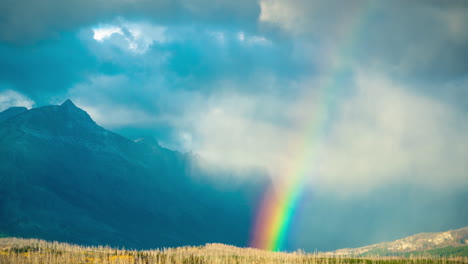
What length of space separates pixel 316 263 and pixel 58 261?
43.7 metres

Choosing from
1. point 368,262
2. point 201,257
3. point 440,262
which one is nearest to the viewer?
point 440,262

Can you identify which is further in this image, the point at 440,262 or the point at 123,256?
the point at 123,256

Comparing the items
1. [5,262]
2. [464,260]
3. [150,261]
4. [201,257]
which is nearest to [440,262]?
[464,260]

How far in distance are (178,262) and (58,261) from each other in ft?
65.3

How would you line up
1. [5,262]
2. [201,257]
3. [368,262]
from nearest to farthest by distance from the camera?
[5,262] < [368,262] < [201,257]

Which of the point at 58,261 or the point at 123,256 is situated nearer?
the point at 58,261

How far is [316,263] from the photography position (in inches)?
3068

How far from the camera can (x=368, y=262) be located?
74562mm

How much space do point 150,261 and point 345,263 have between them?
33971 millimetres

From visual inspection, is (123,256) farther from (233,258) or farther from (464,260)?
(464,260)

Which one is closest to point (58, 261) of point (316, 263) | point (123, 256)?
point (123, 256)

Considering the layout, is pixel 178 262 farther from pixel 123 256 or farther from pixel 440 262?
pixel 440 262

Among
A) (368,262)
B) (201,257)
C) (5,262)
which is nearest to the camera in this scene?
(5,262)

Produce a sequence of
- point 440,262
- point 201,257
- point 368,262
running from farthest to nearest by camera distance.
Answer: point 201,257
point 368,262
point 440,262
